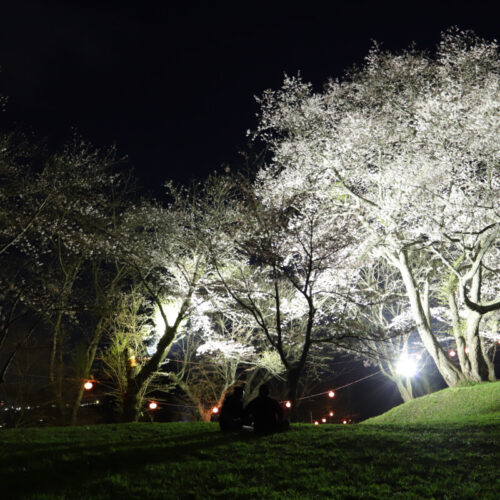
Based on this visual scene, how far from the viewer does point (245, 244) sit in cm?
1213

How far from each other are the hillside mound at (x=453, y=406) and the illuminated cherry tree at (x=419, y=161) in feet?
2.99

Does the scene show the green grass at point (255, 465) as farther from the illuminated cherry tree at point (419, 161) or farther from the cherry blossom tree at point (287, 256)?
the illuminated cherry tree at point (419, 161)

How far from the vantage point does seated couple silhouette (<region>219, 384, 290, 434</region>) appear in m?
7.11

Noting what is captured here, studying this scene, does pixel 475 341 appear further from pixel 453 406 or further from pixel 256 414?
pixel 256 414

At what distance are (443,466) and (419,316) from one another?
28.0 feet

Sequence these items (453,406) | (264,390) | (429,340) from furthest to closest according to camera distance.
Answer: (429,340), (453,406), (264,390)

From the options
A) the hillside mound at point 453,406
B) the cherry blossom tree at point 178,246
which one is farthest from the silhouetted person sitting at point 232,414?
the cherry blossom tree at point 178,246

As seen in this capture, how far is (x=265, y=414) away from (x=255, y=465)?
217cm

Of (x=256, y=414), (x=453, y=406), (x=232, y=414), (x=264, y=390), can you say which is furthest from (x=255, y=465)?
(x=453, y=406)

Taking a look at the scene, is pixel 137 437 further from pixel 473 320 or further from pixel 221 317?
pixel 221 317

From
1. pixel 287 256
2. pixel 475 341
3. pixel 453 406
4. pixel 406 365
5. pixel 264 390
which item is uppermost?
pixel 287 256

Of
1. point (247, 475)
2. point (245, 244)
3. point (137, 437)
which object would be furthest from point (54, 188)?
point (247, 475)

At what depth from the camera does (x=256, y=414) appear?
23.5ft

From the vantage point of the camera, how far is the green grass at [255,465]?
4035 millimetres
